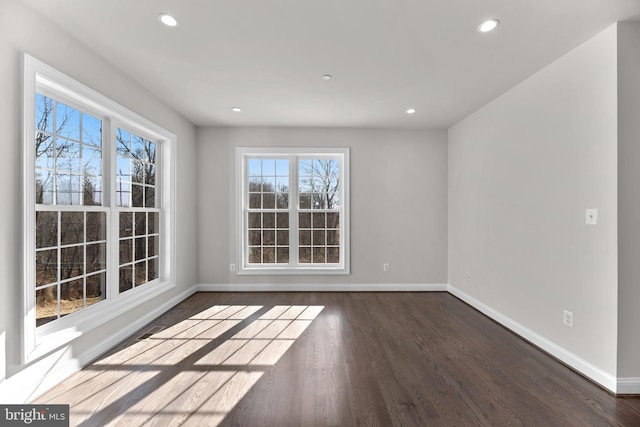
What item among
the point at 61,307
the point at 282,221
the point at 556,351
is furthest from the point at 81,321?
the point at 556,351

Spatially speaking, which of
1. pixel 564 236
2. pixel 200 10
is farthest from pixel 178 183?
pixel 564 236

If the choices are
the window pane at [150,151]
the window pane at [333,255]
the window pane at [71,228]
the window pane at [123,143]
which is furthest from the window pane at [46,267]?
the window pane at [333,255]

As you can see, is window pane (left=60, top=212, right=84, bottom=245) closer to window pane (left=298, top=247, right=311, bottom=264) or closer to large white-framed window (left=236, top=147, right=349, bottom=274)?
large white-framed window (left=236, top=147, right=349, bottom=274)

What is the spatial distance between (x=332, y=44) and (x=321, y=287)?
3.39 m

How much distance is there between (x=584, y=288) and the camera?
7.41 feet

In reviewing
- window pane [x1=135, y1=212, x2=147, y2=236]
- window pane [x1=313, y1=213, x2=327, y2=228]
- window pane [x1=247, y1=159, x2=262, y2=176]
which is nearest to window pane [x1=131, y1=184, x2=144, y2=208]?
window pane [x1=135, y1=212, x2=147, y2=236]

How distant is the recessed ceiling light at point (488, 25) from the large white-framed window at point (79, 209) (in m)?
3.08

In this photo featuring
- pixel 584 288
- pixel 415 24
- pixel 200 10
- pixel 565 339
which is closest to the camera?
pixel 200 10

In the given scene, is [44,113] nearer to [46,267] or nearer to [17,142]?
[17,142]

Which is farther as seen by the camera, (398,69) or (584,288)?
(398,69)

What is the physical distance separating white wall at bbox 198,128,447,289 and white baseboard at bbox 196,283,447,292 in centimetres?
6

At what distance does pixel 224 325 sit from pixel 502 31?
12.1 feet

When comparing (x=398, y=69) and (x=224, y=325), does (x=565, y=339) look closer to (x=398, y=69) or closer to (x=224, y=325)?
(x=398, y=69)

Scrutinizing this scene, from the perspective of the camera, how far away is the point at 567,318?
2.41m
